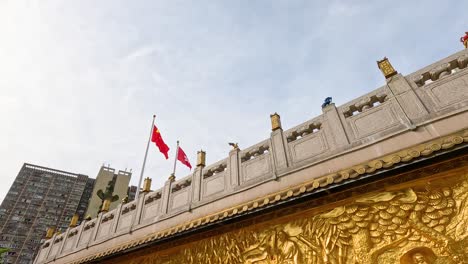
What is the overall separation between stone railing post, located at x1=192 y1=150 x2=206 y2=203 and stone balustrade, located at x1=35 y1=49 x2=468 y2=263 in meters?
0.03

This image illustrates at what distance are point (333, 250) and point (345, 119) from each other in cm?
249

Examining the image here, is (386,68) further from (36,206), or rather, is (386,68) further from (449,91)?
(36,206)

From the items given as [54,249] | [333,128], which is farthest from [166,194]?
[54,249]

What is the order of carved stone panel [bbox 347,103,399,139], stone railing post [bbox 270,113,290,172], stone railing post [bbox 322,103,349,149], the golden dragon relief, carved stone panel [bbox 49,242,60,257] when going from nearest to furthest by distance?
the golden dragon relief
carved stone panel [bbox 347,103,399,139]
stone railing post [bbox 322,103,349,149]
stone railing post [bbox 270,113,290,172]
carved stone panel [bbox 49,242,60,257]

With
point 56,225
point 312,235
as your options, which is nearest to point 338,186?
point 312,235

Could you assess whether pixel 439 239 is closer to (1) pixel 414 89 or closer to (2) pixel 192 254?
(1) pixel 414 89

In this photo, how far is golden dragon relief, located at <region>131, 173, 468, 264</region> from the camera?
3.24 metres

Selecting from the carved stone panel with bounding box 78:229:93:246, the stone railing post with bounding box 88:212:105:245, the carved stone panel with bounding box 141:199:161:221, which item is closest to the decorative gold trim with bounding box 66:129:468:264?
the carved stone panel with bounding box 141:199:161:221

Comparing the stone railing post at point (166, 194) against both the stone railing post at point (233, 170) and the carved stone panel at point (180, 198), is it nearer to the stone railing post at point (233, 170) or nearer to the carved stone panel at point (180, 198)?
the carved stone panel at point (180, 198)

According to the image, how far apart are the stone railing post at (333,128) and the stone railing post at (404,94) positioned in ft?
3.40

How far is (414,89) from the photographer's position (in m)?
4.50

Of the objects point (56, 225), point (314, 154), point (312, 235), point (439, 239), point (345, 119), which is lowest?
point (439, 239)

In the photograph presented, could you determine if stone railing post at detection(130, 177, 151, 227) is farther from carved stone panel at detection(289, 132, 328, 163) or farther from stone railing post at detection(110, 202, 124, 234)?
carved stone panel at detection(289, 132, 328, 163)

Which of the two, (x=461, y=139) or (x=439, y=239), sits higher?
(x=461, y=139)
